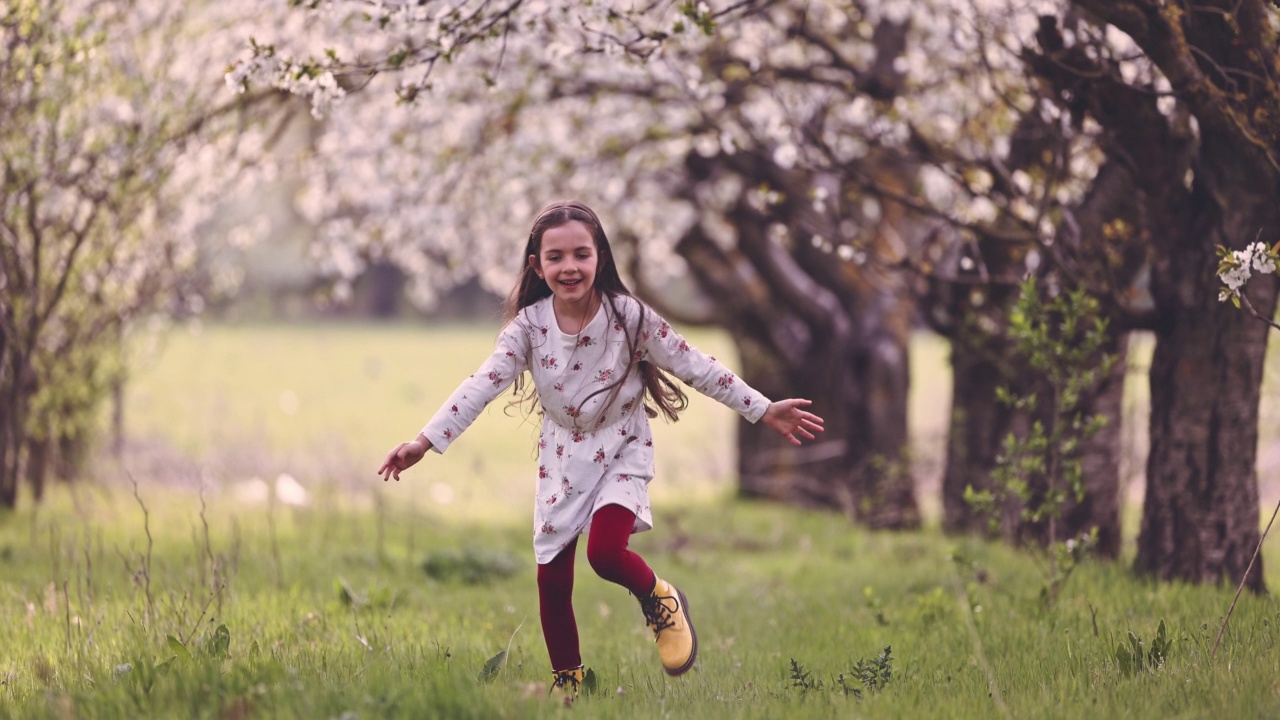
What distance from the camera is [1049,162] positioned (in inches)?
297

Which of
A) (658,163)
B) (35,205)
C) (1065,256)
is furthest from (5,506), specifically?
(1065,256)

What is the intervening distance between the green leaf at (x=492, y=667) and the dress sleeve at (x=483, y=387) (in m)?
0.78

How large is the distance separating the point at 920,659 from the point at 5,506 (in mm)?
7605

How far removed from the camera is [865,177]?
7117mm

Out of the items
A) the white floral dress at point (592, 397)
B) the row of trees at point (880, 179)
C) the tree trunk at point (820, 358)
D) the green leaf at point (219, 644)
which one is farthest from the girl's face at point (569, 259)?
the tree trunk at point (820, 358)

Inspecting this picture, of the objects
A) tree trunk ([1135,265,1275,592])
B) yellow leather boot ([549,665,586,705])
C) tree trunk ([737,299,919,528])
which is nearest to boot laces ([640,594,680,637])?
yellow leather boot ([549,665,586,705])

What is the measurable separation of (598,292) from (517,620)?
2646mm

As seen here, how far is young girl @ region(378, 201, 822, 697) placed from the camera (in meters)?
4.27

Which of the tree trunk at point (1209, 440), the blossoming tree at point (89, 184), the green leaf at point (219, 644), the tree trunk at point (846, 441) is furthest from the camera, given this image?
the tree trunk at point (846, 441)

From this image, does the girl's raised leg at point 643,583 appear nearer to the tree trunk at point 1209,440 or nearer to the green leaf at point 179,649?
the green leaf at point 179,649

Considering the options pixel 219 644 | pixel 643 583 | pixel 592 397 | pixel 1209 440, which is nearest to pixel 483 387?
pixel 592 397

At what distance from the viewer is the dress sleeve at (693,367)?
437cm

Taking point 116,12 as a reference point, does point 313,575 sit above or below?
below

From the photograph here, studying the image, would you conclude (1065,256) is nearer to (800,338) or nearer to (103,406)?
(800,338)
